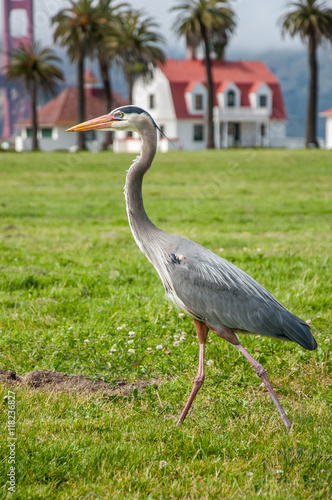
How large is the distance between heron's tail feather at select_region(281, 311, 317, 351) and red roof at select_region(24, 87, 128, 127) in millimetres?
66591

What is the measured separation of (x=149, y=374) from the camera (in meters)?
5.36

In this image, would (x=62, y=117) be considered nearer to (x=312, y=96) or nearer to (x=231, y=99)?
(x=231, y=99)

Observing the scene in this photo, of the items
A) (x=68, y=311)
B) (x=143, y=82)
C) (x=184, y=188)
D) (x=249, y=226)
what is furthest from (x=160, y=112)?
(x=68, y=311)

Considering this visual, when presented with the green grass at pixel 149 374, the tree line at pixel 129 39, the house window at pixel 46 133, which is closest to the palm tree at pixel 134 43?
the tree line at pixel 129 39

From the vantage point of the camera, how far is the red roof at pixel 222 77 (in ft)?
213

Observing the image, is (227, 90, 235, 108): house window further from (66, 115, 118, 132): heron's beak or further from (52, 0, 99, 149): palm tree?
(66, 115, 118, 132): heron's beak

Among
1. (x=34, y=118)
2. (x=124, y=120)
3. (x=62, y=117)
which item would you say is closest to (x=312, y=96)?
(x=34, y=118)

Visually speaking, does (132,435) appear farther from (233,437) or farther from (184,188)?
(184,188)

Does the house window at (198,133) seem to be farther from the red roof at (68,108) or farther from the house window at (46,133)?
the house window at (46,133)

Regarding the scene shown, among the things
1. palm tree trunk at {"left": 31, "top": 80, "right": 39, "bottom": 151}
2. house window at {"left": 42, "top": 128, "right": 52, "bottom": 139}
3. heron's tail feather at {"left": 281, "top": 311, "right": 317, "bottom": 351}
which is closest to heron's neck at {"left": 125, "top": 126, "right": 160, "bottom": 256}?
heron's tail feather at {"left": 281, "top": 311, "right": 317, "bottom": 351}

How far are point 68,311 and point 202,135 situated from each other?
202 feet

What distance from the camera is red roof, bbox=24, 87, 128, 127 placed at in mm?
69938

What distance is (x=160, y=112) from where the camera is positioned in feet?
217

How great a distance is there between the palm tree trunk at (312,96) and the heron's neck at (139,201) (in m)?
49.2
